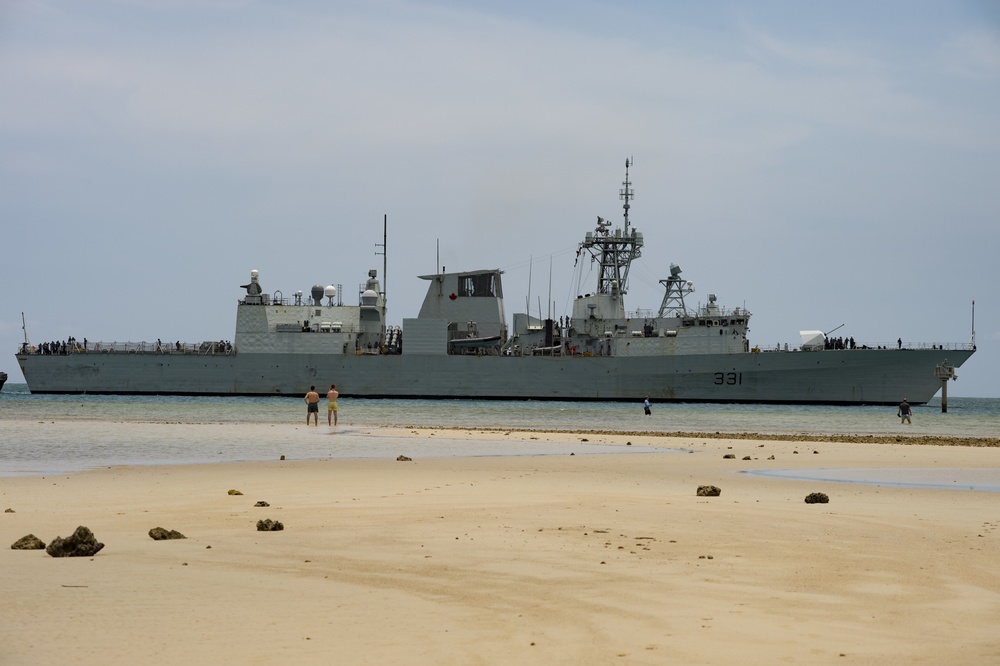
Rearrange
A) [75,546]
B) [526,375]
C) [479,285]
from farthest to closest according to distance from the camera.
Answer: [479,285], [526,375], [75,546]

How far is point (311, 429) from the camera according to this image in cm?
2383

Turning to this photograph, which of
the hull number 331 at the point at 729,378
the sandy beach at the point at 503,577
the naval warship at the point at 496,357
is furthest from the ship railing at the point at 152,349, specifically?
the sandy beach at the point at 503,577

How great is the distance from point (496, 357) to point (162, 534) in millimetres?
42757

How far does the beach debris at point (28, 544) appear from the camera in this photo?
670 cm

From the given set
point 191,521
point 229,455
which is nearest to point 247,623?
point 191,521

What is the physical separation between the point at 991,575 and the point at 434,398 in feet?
149

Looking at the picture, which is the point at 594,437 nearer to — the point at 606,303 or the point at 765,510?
the point at 765,510

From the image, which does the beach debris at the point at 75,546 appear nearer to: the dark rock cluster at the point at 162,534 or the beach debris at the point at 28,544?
the beach debris at the point at 28,544

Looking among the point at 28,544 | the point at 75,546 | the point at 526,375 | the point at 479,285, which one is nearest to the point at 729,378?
the point at 526,375

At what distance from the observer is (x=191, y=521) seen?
8258mm

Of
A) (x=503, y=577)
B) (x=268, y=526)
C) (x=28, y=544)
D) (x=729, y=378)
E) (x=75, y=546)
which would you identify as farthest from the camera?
(x=729, y=378)

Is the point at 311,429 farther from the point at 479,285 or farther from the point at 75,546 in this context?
the point at 479,285

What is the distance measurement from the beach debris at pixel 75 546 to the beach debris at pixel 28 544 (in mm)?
332

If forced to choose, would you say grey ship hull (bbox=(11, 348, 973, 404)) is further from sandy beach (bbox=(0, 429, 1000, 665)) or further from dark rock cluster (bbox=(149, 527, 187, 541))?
dark rock cluster (bbox=(149, 527, 187, 541))
